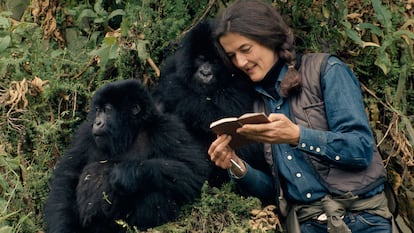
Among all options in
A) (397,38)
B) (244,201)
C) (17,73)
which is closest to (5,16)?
(17,73)

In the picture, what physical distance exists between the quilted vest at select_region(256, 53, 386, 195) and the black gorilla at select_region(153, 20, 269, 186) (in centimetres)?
53

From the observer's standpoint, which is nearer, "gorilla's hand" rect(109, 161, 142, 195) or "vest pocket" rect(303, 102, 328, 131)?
"vest pocket" rect(303, 102, 328, 131)

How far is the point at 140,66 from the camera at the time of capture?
5258mm

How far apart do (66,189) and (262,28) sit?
1461 millimetres

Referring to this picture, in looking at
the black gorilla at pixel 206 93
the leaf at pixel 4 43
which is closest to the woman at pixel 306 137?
the black gorilla at pixel 206 93

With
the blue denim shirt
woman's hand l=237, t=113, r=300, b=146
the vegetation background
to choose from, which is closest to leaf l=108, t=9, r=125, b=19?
the vegetation background

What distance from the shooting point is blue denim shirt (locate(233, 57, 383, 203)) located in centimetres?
392

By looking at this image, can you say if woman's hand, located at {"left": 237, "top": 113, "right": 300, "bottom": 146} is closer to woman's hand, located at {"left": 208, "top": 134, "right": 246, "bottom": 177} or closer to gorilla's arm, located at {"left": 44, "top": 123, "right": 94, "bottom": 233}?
woman's hand, located at {"left": 208, "top": 134, "right": 246, "bottom": 177}

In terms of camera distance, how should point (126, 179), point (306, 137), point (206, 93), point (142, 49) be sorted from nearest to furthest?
point (306, 137)
point (126, 179)
point (206, 93)
point (142, 49)

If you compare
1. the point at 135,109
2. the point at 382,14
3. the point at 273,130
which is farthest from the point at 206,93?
the point at 382,14

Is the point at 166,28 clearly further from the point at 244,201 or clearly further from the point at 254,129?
the point at 254,129

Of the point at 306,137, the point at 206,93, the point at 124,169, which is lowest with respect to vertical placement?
the point at 124,169

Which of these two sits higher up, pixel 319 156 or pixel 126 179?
pixel 319 156

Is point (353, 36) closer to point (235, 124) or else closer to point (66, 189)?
point (235, 124)
